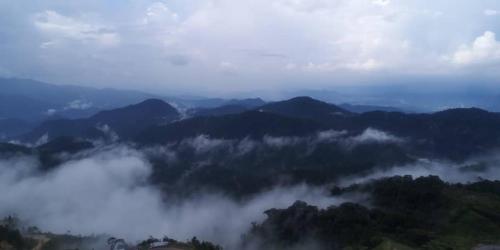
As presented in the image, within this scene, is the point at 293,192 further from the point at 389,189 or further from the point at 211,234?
the point at 389,189

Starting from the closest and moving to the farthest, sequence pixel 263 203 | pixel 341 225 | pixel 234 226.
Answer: pixel 341 225 → pixel 234 226 → pixel 263 203

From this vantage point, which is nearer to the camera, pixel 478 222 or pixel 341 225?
pixel 478 222

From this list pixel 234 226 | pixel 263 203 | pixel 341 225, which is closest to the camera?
pixel 341 225

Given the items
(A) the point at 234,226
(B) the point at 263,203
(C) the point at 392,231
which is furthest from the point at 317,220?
(B) the point at 263,203

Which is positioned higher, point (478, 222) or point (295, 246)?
point (478, 222)

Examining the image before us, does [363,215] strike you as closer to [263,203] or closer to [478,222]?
[478,222]

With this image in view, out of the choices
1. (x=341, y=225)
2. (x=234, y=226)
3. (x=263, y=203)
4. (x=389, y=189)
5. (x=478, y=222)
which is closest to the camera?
(x=478, y=222)

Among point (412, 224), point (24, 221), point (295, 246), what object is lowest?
point (24, 221)

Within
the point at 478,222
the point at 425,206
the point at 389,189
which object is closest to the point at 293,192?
the point at 389,189

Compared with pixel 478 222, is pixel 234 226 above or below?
below
